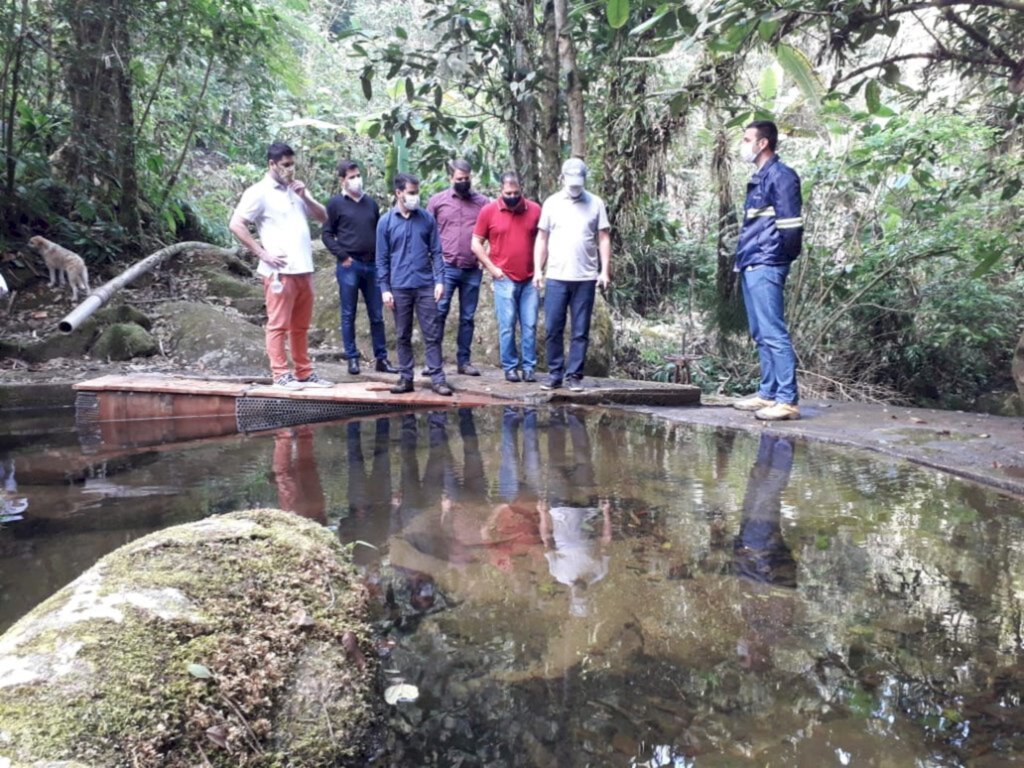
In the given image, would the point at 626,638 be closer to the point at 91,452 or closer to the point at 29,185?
the point at 91,452

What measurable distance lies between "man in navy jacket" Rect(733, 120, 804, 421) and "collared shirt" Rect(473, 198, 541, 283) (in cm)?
202

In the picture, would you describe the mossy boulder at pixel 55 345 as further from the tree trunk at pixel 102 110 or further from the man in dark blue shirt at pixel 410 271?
the man in dark blue shirt at pixel 410 271

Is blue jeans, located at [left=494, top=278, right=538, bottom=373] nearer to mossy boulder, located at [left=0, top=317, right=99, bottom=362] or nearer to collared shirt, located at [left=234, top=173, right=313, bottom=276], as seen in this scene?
collared shirt, located at [left=234, top=173, right=313, bottom=276]

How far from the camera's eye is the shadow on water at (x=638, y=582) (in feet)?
7.31

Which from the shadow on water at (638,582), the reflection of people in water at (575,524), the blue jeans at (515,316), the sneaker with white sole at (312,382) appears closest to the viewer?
the shadow on water at (638,582)

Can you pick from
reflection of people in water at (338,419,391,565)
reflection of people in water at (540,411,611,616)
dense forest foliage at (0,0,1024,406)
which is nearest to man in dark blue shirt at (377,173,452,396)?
dense forest foliage at (0,0,1024,406)

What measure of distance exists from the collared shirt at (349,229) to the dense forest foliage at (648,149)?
71 centimetres

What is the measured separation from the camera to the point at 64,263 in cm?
1038

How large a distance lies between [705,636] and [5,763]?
80.9 inches

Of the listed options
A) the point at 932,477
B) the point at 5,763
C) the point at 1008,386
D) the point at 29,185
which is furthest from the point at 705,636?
the point at 29,185

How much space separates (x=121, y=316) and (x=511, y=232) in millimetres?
5637

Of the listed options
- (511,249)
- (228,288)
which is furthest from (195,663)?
(228,288)

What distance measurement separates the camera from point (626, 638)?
2.71 m

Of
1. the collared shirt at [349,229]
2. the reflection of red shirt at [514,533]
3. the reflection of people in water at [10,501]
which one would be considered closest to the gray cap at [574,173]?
the collared shirt at [349,229]
